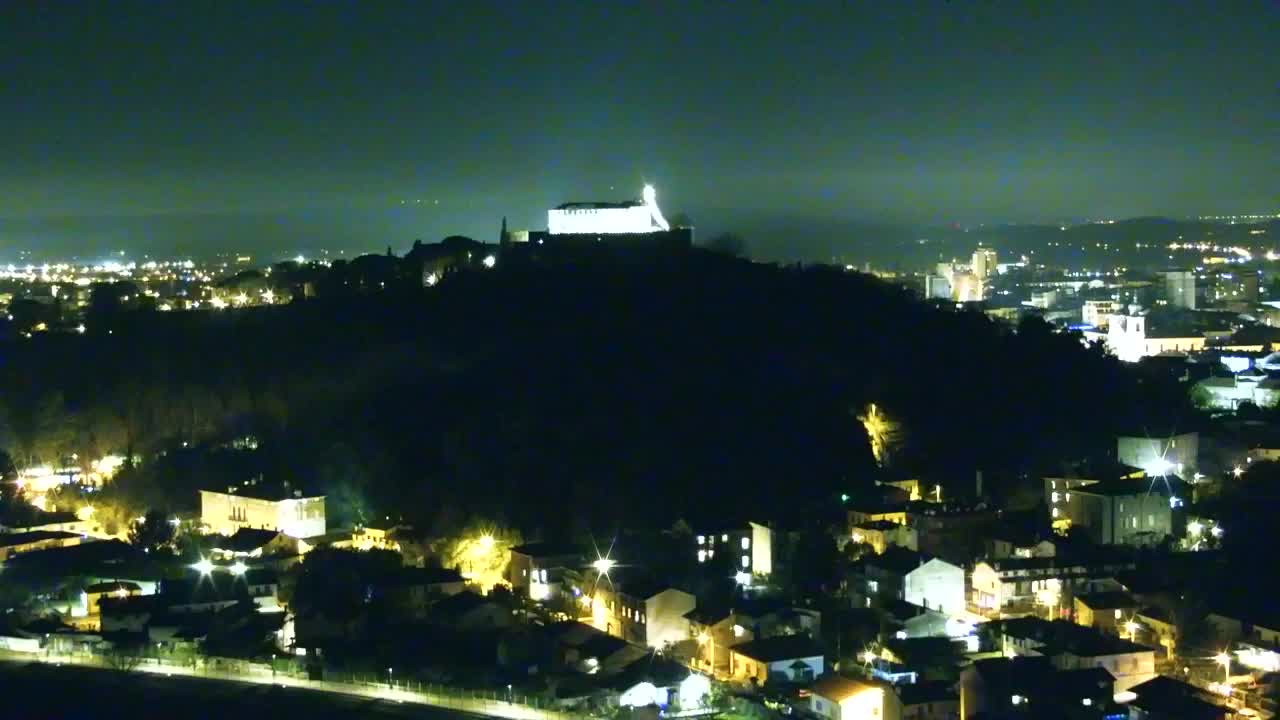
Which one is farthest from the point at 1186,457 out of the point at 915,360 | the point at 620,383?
the point at 620,383

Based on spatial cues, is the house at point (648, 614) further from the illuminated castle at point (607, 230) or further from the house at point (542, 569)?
the illuminated castle at point (607, 230)

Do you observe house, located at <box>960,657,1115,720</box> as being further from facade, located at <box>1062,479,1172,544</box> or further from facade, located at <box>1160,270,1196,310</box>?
facade, located at <box>1160,270,1196,310</box>

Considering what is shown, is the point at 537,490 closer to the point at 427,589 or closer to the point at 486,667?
the point at 427,589

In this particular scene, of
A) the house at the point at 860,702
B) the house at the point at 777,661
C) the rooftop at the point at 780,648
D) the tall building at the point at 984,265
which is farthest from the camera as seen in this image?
the tall building at the point at 984,265

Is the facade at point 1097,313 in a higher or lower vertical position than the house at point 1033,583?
higher

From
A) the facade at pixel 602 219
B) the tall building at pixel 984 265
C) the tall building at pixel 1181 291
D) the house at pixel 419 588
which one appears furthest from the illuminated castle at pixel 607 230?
the tall building at pixel 984 265
